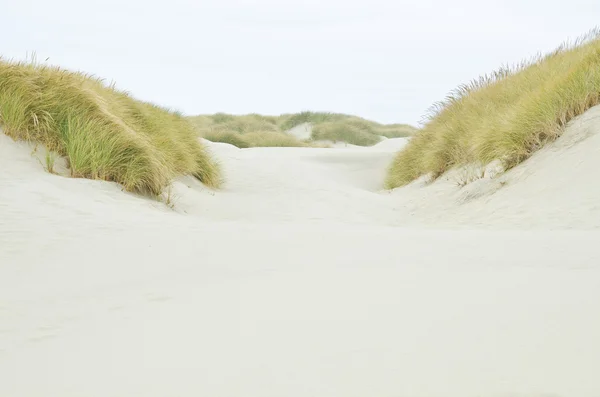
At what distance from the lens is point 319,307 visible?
1.68 metres

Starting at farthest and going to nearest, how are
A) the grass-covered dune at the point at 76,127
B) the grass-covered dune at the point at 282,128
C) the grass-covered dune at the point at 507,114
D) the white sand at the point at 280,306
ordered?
the grass-covered dune at the point at 282,128 → the grass-covered dune at the point at 507,114 → the grass-covered dune at the point at 76,127 → the white sand at the point at 280,306

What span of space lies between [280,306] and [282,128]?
19.0m

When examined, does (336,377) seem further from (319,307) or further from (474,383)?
(319,307)

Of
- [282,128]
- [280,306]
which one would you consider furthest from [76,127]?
[282,128]

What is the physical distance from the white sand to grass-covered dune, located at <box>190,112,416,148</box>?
401 inches

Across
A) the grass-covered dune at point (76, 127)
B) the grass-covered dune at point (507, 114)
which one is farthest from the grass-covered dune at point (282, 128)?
the grass-covered dune at point (76, 127)

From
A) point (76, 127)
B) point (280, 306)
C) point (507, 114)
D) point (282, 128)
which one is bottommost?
point (280, 306)

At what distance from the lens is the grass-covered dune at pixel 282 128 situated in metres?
13.9

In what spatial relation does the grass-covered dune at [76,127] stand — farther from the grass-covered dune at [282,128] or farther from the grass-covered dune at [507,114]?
the grass-covered dune at [282,128]

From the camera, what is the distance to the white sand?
46.9 inches

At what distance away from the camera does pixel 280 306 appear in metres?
1.70

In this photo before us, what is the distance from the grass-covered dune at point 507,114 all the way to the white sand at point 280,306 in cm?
167

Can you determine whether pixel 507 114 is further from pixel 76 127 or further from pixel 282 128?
pixel 282 128

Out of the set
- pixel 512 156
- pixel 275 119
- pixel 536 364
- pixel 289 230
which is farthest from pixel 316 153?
pixel 275 119
